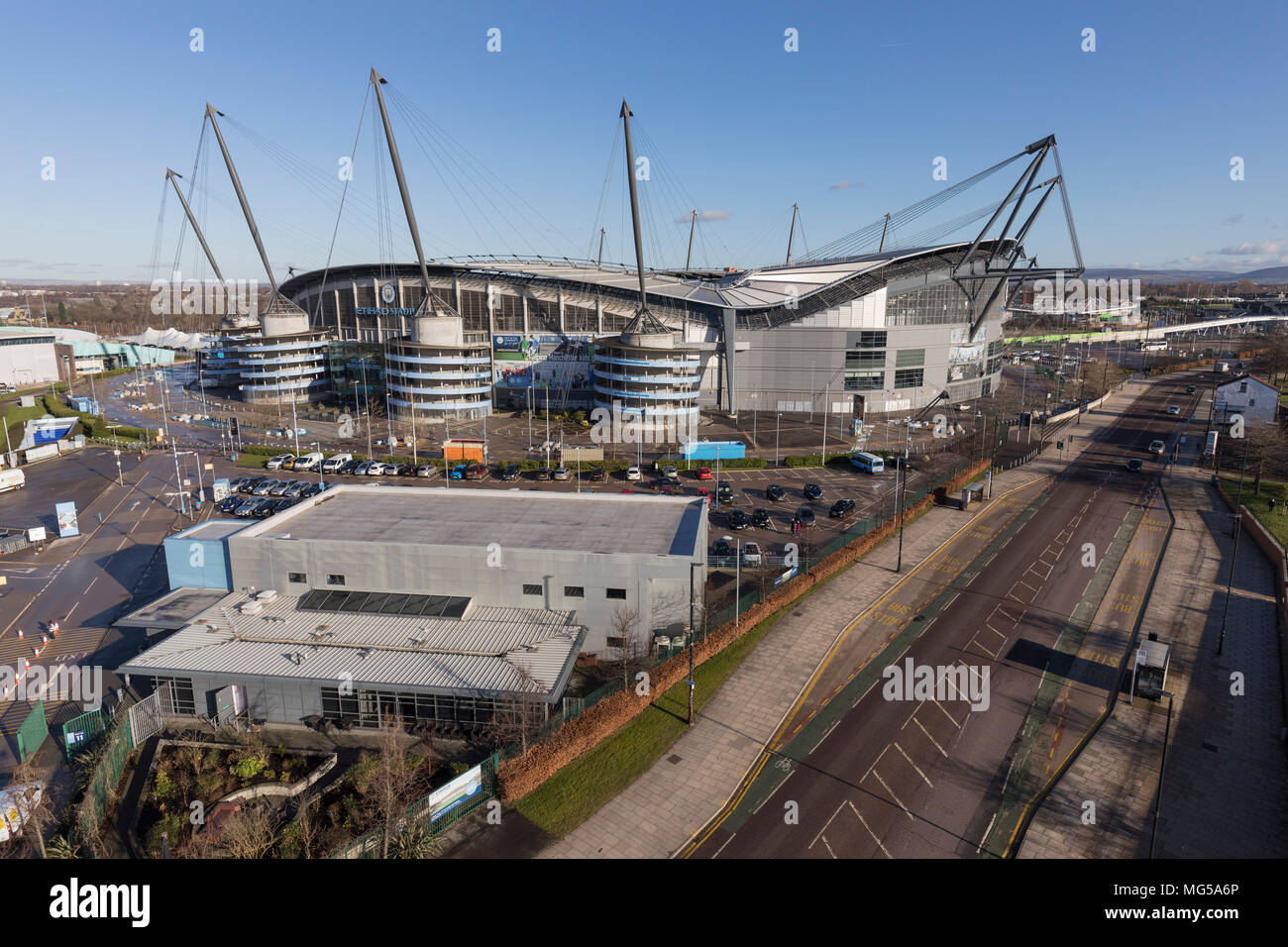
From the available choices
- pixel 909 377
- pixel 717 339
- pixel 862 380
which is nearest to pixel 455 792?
pixel 717 339

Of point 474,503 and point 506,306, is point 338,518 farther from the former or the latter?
point 506,306

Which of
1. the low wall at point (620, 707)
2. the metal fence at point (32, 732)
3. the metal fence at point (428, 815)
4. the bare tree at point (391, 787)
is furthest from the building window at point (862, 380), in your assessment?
the metal fence at point (32, 732)

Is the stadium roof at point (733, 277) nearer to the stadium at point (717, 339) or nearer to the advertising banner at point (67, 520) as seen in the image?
the stadium at point (717, 339)

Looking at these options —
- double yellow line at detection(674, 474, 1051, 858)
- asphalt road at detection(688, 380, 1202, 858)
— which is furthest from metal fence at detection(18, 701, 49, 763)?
asphalt road at detection(688, 380, 1202, 858)

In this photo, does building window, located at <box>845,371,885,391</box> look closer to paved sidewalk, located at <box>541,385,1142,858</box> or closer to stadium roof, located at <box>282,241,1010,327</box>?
stadium roof, located at <box>282,241,1010,327</box>

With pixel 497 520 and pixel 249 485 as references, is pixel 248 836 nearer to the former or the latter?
pixel 497 520

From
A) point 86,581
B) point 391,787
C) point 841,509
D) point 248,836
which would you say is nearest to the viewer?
point 248,836
